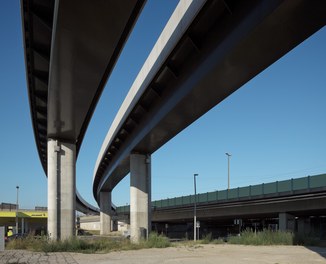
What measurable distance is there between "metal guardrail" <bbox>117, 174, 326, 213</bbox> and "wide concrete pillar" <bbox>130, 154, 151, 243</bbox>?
1651cm

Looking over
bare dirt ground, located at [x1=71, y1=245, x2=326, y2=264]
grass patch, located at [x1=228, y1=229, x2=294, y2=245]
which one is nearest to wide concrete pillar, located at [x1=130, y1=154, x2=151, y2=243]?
grass patch, located at [x1=228, y1=229, x2=294, y2=245]

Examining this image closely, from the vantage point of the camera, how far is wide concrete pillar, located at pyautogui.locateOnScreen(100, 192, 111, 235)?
77.4m

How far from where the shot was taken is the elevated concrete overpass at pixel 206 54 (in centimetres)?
1224

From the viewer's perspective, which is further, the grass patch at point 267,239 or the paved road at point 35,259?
the grass patch at point 267,239

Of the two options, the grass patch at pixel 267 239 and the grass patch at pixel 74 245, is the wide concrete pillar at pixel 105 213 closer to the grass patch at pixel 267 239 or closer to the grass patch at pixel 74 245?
the grass patch at pixel 267 239

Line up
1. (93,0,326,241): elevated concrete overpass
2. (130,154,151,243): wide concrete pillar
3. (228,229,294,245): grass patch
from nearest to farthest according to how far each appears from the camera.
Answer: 1. (93,0,326,241): elevated concrete overpass
2. (228,229,294,245): grass patch
3. (130,154,151,243): wide concrete pillar

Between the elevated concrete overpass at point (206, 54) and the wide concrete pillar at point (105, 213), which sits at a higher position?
the elevated concrete overpass at point (206, 54)

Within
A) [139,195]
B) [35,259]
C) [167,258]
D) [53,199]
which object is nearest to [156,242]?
[139,195]

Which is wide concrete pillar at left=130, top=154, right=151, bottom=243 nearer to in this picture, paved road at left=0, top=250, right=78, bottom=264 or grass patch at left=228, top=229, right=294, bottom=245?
grass patch at left=228, top=229, right=294, bottom=245

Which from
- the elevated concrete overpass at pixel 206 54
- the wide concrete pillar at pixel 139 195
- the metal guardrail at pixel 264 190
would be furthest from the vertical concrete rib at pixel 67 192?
the metal guardrail at pixel 264 190

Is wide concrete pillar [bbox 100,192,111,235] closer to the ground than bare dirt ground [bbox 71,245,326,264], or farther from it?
closer to the ground

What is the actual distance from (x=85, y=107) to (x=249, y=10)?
11.8 meters

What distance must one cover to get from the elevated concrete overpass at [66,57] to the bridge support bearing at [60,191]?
68 millimetres

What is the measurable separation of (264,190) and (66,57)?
119 feet
